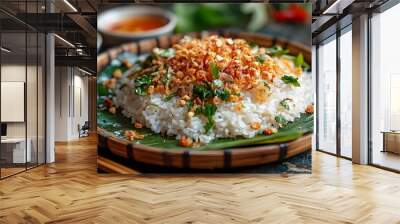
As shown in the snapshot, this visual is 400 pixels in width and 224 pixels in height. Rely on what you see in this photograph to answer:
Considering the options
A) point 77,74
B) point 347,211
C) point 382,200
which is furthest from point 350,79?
point 77,74

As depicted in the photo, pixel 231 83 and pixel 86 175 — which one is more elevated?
pixel 231 83

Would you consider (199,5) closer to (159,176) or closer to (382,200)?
(159,176)

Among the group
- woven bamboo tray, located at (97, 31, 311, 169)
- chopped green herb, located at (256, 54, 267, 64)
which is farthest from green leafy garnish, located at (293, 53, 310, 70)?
chopped green herb, located at (256, 54, 267, 64)

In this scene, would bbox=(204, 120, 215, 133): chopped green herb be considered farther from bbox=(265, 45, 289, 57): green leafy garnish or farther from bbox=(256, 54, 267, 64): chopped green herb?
bbox=(265, 45, 289, 57): green leafy garnish

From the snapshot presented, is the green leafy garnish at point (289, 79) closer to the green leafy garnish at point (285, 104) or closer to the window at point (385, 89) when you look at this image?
the green leafy garnish at point (285, 104)

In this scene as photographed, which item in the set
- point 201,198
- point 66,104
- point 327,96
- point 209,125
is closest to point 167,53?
point 209,125

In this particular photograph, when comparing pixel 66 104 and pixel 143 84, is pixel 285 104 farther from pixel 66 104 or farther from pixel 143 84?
pixel 66 104
